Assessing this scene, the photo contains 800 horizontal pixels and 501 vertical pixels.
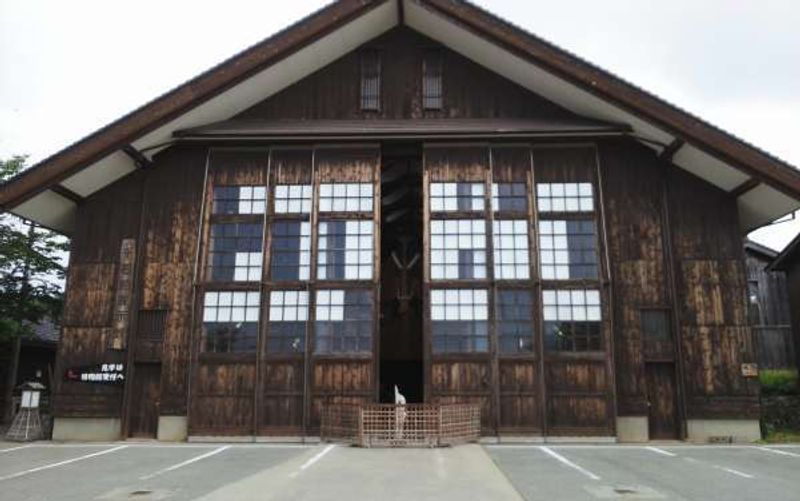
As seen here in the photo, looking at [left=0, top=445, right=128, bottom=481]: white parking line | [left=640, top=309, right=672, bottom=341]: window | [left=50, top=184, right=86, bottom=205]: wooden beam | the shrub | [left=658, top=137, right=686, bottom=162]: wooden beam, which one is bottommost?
[left=0, top=445, right=128, bottom=481]: white parking line

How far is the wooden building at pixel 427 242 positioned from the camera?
48.6 ft

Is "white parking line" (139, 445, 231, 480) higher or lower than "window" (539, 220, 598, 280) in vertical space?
lower

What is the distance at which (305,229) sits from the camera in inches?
624

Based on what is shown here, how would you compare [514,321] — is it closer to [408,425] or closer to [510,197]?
[510,197]

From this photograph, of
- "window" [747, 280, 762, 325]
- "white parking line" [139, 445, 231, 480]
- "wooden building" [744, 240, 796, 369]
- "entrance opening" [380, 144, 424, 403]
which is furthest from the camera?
"window" [747, 280, 762, 325]

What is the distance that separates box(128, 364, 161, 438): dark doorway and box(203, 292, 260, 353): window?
5.06 ft

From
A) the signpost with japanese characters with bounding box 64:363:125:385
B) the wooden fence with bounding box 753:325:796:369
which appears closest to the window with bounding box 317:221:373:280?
the signpost with japanese characters with bounding box 64:363:125:385

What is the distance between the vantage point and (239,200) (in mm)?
16156

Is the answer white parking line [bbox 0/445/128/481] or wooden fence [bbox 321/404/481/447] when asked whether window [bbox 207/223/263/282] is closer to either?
white parking line [bbox 0/445/128/481]

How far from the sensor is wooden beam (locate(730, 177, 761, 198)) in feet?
47.7

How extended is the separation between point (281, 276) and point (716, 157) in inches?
400

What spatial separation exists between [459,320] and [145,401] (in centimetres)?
755

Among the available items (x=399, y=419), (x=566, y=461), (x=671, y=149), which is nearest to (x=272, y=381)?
(x=399, y=419)

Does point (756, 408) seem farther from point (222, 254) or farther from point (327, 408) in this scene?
point (222, 254)
